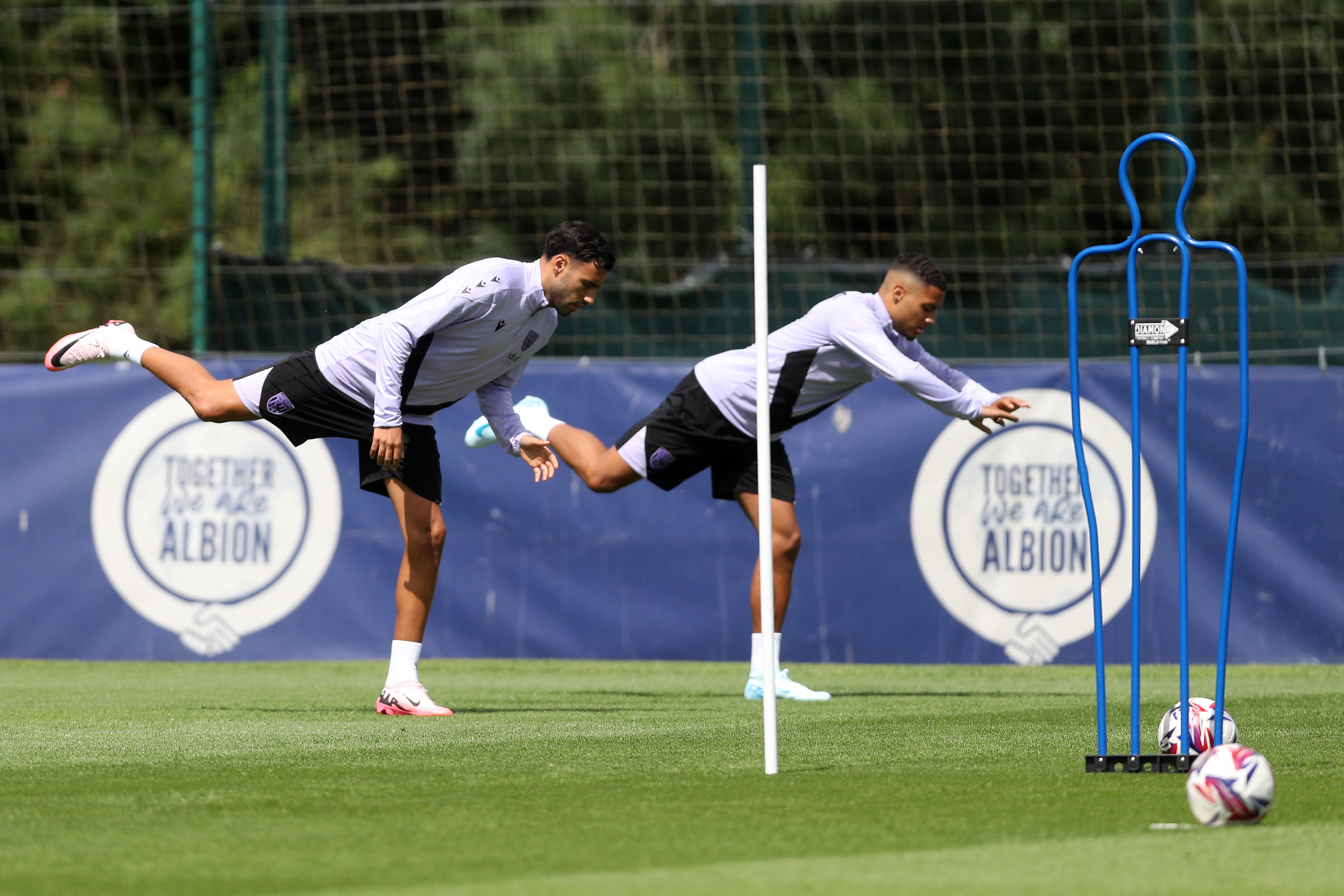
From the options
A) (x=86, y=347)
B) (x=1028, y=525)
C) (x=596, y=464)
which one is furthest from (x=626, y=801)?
(x=1028, y=525)

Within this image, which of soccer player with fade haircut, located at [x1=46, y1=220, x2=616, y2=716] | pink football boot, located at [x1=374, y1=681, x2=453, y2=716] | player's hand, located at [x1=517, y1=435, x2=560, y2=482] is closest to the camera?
soccer player with fade haircut, located at [x1=46, y1=220, x2=616, y2=716]

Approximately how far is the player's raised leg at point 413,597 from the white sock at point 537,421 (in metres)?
1.24

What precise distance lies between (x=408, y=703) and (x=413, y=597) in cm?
44

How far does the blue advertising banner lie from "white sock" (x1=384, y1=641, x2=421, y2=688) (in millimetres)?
3042

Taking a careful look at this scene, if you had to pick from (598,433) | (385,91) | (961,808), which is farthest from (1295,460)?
(385,91)

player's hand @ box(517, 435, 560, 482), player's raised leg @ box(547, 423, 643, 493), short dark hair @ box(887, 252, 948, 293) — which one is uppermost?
short dark hair @ box(887, 252, 948, 293)

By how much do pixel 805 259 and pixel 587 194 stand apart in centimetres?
866

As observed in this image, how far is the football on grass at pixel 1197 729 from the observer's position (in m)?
4.94

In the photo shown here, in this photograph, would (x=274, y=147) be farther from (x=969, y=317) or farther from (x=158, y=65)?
(x=158, y=65)

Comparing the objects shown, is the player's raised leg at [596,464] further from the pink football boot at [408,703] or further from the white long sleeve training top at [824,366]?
the pink football boot at [408,703]

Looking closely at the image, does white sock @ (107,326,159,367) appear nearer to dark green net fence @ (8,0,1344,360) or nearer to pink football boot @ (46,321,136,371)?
pink football boot @ (46,321,136,371)

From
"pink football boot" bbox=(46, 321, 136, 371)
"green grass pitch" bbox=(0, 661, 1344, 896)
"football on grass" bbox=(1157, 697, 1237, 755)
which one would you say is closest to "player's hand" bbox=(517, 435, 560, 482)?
"green grass pitch" bbox=(0, 661, 1344, 896)

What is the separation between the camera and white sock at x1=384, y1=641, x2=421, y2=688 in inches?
254

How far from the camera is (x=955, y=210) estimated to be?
59.3ft
